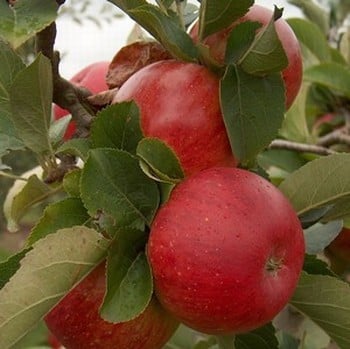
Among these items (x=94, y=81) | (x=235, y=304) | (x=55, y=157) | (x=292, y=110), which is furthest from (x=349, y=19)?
(x=235, y=304)

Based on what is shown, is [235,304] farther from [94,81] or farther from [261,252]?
[94,81]

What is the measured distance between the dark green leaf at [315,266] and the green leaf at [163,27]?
0.75ft

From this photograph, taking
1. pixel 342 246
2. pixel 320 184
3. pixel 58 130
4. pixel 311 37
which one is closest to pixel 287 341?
pixel 342 246

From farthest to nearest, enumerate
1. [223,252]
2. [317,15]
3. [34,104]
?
[317,15], [34,104], [223,252]

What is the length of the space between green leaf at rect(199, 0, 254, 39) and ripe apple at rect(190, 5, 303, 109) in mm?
11

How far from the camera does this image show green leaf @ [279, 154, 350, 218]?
0.75 metres

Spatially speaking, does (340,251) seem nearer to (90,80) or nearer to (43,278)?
(90,80)

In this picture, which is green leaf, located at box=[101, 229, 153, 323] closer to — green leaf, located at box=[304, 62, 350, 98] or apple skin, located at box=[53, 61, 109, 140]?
apple skin, located at box=[53, 61, 109, 140]

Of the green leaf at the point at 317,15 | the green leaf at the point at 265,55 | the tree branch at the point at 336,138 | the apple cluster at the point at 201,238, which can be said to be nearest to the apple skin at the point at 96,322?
the apple cluster at the point at 201,238

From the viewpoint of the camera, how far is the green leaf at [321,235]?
87cm

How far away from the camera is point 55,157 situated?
0.80m

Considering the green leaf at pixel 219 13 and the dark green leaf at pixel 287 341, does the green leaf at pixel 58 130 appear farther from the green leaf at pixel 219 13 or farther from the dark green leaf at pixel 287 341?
the dark green leaf at pixel 287 341

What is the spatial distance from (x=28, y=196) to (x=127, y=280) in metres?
0.19

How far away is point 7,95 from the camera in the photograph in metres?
0.74
